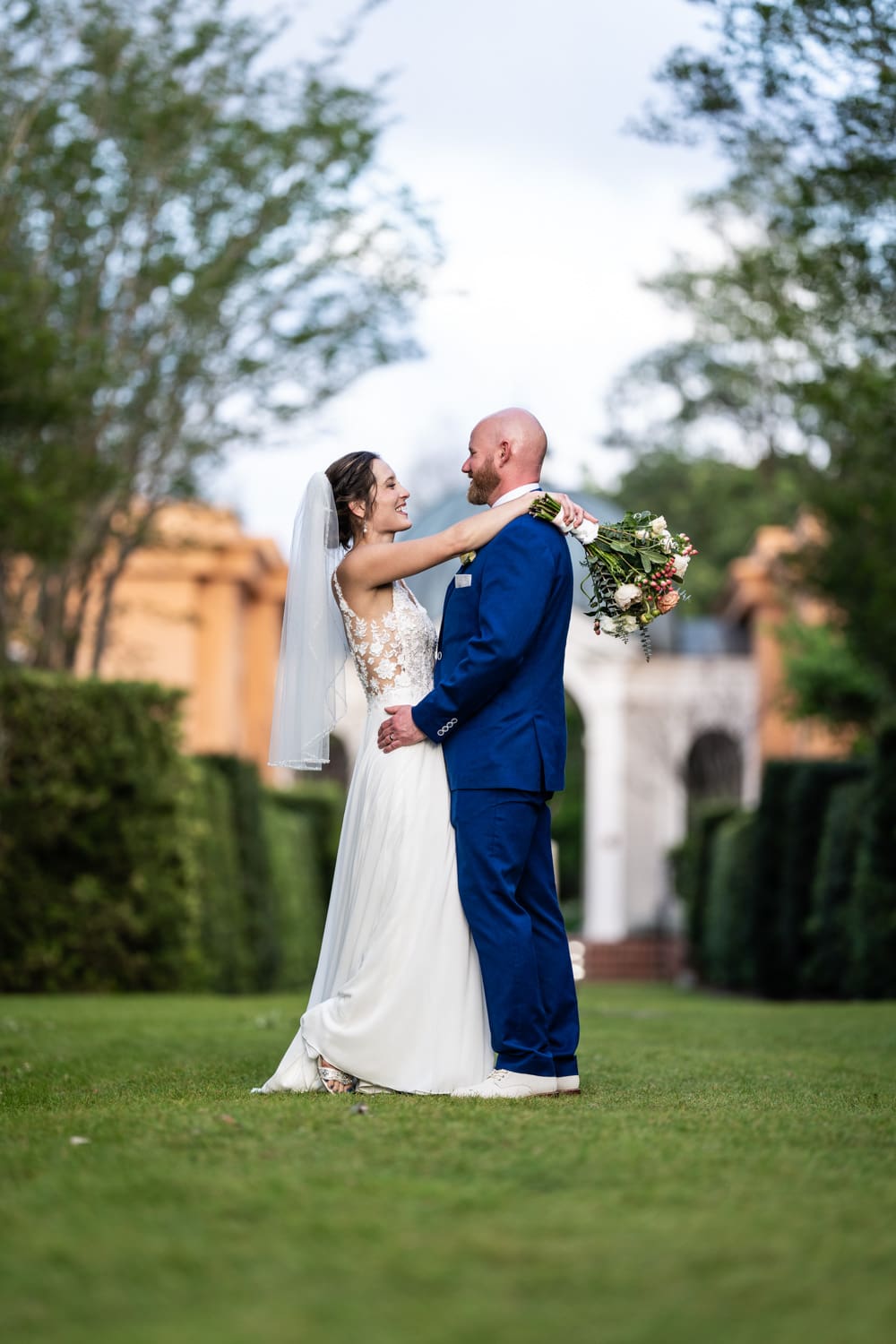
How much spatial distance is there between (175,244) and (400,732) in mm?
13223

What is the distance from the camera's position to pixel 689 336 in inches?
1583

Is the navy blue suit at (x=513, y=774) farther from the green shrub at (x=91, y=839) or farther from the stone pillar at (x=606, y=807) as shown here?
the stone pillar at (x=606, y=807)

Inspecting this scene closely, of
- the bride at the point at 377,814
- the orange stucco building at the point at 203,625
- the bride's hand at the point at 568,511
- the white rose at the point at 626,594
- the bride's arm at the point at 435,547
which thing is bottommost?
the bride at the point at 377,814

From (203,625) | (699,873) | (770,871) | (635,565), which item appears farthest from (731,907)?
(635,565)

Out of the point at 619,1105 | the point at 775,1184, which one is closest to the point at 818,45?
the point at 619,1105

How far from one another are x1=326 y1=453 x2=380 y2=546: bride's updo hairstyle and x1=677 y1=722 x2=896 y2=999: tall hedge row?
8598mm

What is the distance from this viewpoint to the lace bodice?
5938 millimetres

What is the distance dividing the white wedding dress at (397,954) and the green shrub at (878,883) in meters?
8.75

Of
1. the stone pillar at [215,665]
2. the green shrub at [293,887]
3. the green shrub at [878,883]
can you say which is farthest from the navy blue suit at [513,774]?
the stone pillar at [215,665]

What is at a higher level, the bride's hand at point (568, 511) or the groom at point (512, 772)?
the bride's hand at point (568, 511)

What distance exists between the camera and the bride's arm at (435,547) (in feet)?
18.6

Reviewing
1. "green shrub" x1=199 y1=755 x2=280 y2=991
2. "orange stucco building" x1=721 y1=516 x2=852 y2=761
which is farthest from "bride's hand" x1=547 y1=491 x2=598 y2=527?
"orange stucco building" x1=721 y1=516 x2=852 y2=761

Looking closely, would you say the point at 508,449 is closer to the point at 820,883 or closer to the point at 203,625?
the point at 820,883

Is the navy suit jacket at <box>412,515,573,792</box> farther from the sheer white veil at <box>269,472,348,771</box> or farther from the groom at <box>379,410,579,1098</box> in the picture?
the sheer white veil at <box>269,472,348,771</box>
